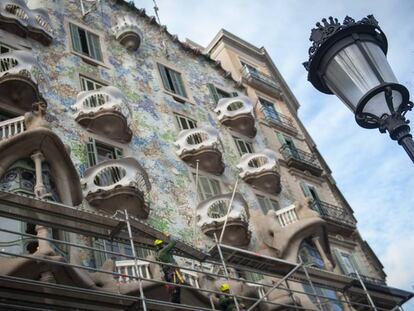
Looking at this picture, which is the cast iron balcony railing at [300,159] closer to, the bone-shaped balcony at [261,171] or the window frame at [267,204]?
the bone-shaped balcony at [261,171]

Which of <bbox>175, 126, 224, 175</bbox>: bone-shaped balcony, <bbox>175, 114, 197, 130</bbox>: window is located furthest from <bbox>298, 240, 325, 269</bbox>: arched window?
<bbox>175, 114, 197, 130</bbox>: window

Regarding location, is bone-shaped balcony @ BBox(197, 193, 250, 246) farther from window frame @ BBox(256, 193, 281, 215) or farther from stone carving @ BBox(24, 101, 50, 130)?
stone carving @ BBox(24, 101, 50, 130)

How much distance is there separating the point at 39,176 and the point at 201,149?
303 inches

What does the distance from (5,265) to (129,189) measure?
506 cm

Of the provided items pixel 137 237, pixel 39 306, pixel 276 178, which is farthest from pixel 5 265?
pixel 276 178

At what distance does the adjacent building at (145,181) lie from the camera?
1138 centimetres

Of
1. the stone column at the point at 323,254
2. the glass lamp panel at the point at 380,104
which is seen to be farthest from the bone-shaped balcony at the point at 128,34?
the glass lamp panel at the point at 380,104

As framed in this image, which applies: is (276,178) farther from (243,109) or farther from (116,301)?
(116,301)

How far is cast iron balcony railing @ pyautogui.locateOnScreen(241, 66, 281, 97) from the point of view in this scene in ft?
93.8

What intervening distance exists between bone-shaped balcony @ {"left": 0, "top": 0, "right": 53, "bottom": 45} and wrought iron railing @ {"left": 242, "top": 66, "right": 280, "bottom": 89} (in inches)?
459

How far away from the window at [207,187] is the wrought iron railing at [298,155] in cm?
608

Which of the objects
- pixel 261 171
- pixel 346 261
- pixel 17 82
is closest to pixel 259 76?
pixel 261 171

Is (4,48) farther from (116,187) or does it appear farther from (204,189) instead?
(204,189)

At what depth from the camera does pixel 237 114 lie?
2388cm
